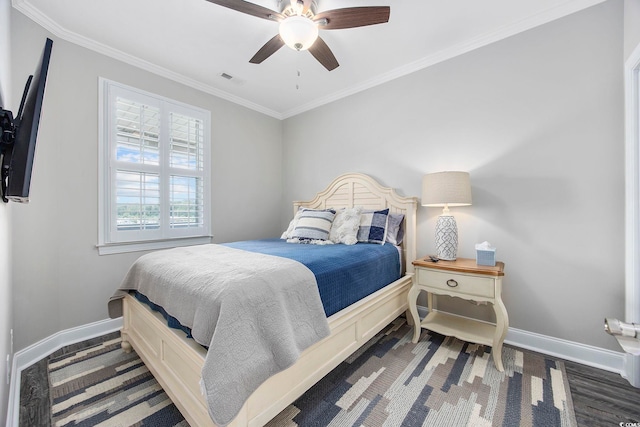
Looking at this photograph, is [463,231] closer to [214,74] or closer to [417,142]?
[417,142]

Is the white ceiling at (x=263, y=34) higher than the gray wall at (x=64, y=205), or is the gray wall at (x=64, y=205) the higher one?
the white ceiling at (x=263, y=34)

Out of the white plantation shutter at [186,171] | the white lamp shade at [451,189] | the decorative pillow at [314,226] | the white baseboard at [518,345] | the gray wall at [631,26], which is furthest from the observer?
the white plantation shutter at [186,171]

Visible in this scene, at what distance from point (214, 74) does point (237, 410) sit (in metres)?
3.18

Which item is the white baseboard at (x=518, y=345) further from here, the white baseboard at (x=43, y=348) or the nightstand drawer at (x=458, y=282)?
the nightstand drawer at (x=458, y=282)

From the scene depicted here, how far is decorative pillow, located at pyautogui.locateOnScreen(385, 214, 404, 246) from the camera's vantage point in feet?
8.71

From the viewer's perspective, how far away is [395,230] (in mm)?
2686

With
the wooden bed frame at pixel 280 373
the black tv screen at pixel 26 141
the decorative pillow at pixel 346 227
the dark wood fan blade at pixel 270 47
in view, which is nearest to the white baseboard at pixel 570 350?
the wooden bed frame at pixel 280 373

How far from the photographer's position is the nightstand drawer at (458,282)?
187cm

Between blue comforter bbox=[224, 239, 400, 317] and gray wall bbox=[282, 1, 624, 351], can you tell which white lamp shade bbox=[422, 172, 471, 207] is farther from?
blue comforter bbox=[224, 239, 400, 317]

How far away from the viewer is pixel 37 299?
206cm

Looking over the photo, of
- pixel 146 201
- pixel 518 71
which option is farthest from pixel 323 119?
pixel 146 201

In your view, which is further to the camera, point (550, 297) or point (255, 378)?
point (550, 297)

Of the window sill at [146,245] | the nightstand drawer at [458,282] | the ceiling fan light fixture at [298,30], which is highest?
the ceiling fan light fixture at [298,30]

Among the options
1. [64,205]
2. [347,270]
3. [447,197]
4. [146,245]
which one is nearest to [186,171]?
[146,245]
